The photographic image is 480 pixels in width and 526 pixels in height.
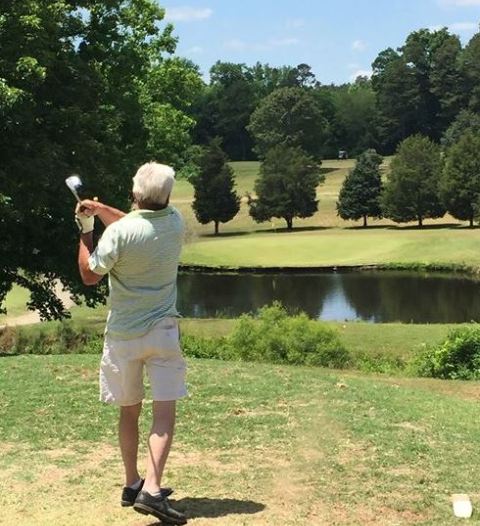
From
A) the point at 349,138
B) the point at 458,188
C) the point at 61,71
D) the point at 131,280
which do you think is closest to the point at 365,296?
the point at 61,71

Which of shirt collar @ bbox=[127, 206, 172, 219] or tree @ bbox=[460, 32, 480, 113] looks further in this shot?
tree @ bbox=[460, 32, 480, 113]

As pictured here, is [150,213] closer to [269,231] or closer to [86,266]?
[86,266]

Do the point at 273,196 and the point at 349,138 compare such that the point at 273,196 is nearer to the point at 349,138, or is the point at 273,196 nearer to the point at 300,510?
the point at 349,138

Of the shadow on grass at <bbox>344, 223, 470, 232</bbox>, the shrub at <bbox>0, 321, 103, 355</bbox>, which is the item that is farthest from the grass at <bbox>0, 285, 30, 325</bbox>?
the shadow on grass at <bbox>344, 223, 470, 232</bbox>

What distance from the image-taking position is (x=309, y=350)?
18.5 meters

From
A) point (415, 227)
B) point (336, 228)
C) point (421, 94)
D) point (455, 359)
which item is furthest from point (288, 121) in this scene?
point (455, 359)

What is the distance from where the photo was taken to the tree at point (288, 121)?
5098 inches

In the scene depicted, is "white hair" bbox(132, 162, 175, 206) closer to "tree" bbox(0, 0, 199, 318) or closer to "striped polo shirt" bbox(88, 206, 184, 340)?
"striped polo shirt" bbox(88, 206, 184, 340)

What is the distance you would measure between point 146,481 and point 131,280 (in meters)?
1.24

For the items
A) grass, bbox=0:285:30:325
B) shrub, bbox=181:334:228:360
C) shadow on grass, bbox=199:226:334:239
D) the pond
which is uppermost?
shadow on grass, bbox=199:226:334:239

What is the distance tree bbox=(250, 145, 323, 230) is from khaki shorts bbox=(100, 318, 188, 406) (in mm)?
78741

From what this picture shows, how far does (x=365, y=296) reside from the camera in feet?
149

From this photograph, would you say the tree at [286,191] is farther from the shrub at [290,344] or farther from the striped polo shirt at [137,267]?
the striped polo shirt at [137,267]

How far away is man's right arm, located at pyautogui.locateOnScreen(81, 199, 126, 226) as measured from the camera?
16.6 feet
